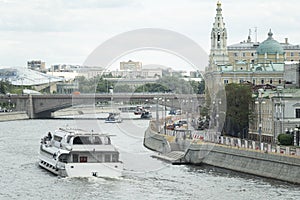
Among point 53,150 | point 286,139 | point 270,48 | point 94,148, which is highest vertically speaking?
point 270,48

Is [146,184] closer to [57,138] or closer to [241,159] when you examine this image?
[241,159]

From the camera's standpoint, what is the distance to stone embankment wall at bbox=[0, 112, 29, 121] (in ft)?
374

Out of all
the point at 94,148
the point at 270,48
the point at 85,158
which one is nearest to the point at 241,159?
the point at 94,148

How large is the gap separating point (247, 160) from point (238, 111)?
1724 cm

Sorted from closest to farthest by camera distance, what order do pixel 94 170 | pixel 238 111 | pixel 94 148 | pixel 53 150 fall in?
pixel 94 170 → pixel 94 148 → pixel 53 150 → pixel 238 111

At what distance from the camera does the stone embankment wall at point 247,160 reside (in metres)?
44.6

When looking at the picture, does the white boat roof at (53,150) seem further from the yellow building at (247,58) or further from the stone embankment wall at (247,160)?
the yellow building at (247,58)

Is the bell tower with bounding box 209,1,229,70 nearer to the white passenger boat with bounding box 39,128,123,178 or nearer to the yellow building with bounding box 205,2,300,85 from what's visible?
the yellow building with bounding box 205,2,300,85

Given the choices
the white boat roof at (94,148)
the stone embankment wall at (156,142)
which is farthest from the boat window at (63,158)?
the stone embankment wall at (156,142)

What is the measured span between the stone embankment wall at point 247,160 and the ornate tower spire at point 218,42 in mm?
52469

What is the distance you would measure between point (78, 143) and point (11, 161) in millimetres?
9185

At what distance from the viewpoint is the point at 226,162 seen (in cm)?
5203

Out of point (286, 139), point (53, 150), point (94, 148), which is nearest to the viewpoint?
point (94, 148)

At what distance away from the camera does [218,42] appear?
4311 inches
